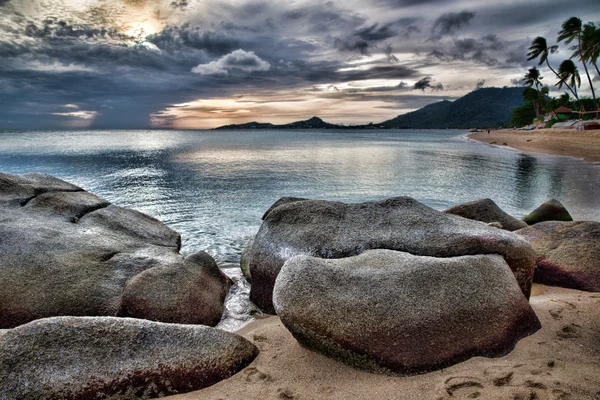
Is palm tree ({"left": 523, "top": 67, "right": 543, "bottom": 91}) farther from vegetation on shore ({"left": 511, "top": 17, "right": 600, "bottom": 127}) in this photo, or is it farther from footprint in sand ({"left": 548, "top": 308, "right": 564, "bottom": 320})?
footprint in sand ({"left": 548, "top": 308, "right": 564, "bottom": 320})

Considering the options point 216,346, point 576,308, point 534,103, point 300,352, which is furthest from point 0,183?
point 534,103

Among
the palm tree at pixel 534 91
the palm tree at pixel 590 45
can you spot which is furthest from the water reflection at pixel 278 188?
the palm tree at pixel 534 91

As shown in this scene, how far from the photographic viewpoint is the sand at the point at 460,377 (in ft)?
10.5

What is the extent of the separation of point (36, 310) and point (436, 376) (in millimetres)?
5267

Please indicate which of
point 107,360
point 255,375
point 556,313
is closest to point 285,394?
point 255,375

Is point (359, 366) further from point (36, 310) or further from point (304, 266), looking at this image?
point (36, 310)

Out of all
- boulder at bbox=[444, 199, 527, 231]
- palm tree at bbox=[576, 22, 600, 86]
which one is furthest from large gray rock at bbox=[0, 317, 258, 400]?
palm tree at bbox=[576, 22, 600, 86]

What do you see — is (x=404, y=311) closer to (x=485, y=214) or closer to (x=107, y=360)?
(x=107, y=360)

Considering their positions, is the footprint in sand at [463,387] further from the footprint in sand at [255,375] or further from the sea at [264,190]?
the sea at [264,190]

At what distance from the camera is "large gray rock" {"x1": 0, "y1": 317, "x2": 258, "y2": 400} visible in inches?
132

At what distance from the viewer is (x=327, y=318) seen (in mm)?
3773

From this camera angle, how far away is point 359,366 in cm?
373

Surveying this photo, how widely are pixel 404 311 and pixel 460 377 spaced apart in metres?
0.73

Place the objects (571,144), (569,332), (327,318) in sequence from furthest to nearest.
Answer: (571,144), (569,332), (327,318)
